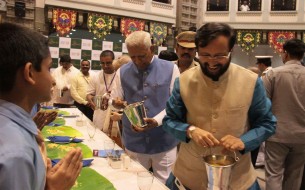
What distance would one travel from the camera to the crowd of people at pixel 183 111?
36.2 inches

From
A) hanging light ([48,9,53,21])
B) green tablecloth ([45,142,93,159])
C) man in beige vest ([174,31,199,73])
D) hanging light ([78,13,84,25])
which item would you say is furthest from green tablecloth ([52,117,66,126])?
hanging light ([78,13,84,25])

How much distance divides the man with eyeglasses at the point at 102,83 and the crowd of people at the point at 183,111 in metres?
0.54

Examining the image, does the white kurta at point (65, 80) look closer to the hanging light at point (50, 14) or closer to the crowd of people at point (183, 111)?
the crowd of people at point (183, 111)

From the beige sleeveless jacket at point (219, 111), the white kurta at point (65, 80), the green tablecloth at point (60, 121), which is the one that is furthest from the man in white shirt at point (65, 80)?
the beige sleeveless jacket at point (219, 111)

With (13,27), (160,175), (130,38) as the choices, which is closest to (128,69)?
(130,38)

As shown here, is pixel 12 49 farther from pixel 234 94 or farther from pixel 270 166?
pixel 270 166

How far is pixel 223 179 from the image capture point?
4.36 feet

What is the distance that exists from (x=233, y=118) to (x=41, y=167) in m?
1.03

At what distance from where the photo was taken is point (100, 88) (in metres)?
4.25

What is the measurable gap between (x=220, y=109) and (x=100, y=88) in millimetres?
2775

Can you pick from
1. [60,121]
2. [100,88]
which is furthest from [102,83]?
[60,121]

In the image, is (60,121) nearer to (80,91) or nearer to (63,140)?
(63,140)

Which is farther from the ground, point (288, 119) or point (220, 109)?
point (220, 109)

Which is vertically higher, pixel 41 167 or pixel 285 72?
pixel 285 72
